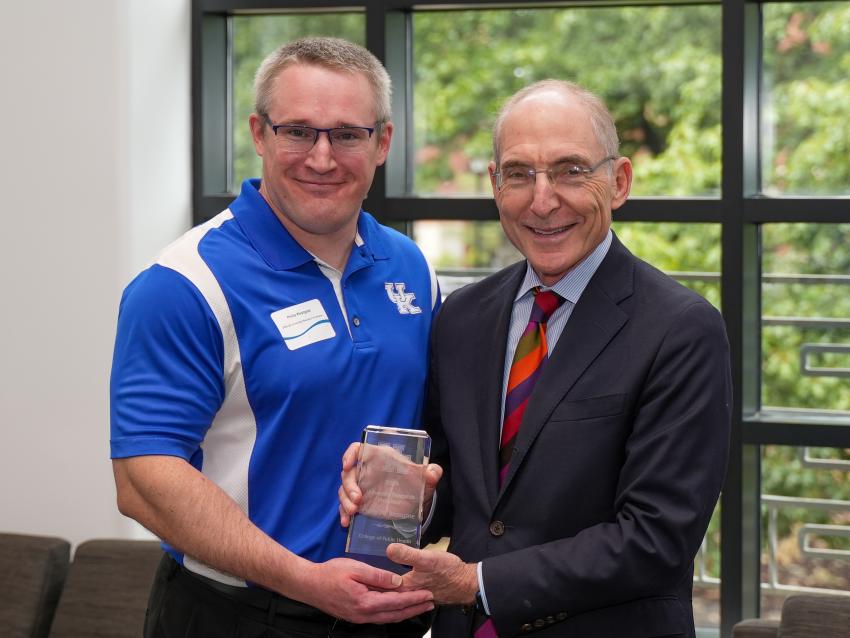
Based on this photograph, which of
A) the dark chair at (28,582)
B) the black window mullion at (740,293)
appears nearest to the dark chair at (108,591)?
the dark chair at (28,582)

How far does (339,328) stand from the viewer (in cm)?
214

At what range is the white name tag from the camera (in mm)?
2076

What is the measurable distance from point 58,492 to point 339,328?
1.93m

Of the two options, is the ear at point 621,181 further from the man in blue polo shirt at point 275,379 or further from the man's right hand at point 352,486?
the man's right hand at point 352,486

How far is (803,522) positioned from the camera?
11.7ft

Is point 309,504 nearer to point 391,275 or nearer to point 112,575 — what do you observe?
point 391,275

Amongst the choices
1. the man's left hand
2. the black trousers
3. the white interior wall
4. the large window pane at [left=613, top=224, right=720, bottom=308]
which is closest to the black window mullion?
the large window pane at [left=613, top=224, right=720, bottom=308]

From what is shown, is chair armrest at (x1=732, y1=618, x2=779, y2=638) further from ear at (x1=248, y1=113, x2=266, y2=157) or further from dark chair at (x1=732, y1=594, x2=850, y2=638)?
ear at (x1=248, y1=113, x2=266, y2=157)

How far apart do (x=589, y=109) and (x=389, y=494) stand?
763 mm

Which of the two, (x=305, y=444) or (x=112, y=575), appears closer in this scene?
(x=305, y=444)

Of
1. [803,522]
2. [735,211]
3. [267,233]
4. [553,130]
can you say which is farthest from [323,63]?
[803,522]

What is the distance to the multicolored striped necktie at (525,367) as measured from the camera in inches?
80.1

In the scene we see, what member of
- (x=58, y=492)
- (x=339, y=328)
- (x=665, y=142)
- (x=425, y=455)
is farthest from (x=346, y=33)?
(x=425, y=455)

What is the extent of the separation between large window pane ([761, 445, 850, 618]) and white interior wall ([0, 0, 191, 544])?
2.05 m
